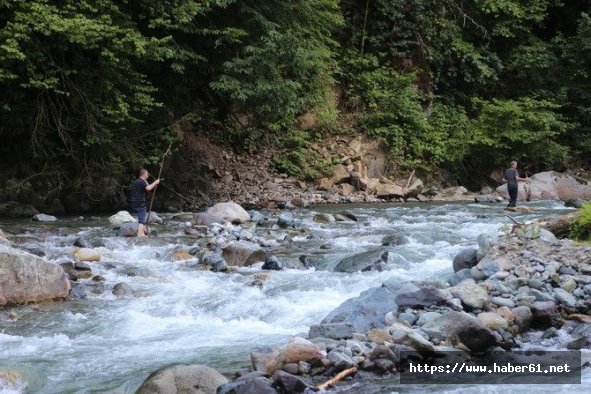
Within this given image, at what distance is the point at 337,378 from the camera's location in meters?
4.62

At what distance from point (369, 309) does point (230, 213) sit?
25.7 feet

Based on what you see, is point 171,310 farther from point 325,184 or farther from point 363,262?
point 325,184

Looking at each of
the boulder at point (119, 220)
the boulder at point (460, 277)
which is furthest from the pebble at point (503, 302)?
the boulder at point (119, 220)

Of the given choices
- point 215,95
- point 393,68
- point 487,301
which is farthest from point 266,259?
point 393,68

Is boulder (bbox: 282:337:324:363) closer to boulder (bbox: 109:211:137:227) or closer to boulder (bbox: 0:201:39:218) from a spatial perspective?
boulder (bbox: 109:211:137:227)

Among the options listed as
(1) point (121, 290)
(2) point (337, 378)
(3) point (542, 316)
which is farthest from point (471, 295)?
(1) point (121, 290)

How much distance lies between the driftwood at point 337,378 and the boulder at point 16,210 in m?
11.3

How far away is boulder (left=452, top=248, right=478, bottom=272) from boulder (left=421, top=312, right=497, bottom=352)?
2641 millimetres

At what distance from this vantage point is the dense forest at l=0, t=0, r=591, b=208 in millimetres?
13031

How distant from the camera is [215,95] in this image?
741 inches

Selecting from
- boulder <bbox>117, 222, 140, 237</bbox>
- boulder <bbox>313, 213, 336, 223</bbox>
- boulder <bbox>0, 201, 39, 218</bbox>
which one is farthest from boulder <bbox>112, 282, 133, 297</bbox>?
boulder <bbox>0, 201, 39, 218</bbox>

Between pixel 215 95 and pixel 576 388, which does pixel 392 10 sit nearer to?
pixel 215 95

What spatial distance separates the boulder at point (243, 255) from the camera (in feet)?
30.9

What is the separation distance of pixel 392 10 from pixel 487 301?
19.5 metres
